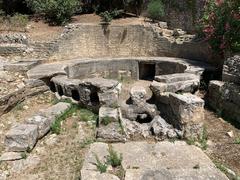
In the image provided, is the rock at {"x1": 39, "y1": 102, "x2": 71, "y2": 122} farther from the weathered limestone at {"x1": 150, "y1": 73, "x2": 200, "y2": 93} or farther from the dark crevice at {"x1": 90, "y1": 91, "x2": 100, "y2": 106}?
the weathered limestone at {"x1": 150, "y1": 73, "x2": 200, "y2": 93}

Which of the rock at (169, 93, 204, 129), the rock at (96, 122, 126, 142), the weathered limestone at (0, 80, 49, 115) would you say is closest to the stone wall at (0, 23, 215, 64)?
the weathered limestone at (0, 80, 49, 115)

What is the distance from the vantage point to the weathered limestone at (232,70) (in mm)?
9273

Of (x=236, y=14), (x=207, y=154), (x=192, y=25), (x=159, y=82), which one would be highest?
(x=236, y=14)

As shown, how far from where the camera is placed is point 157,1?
620 inches

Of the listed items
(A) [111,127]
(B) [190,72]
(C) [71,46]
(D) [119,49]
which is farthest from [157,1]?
(A) [111,127]

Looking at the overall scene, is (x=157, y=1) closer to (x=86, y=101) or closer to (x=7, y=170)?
(x=86, y=101)

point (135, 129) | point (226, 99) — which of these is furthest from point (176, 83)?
point (135, 129)

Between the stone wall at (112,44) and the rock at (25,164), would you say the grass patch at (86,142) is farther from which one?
the stone wall at (112,44)

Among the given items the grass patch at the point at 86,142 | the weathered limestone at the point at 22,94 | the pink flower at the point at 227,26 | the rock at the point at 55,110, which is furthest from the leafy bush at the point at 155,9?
the grass patch at the point at 86,142

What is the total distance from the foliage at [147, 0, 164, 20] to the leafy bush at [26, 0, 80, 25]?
12.2 feet

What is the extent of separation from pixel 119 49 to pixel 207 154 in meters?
8.37

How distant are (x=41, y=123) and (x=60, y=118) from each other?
0.82 metres

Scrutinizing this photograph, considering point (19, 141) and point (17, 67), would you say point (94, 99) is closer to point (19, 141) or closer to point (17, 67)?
point (19, 141)

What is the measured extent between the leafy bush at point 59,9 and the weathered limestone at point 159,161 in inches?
413
